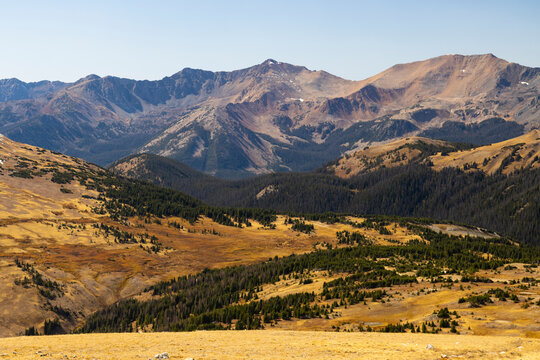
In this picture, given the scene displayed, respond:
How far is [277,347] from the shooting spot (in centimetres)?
4278

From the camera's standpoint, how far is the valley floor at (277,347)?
37.9m

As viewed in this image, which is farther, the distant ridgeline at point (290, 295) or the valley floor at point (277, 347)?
the distant ridgeline at point (290, 295)

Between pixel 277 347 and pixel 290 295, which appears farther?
pixel 290 295

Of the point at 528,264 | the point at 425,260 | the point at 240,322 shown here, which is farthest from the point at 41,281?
the point at 528,264

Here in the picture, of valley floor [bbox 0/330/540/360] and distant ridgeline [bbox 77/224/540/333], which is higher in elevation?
valley floor [bbox 0/330/540/360]

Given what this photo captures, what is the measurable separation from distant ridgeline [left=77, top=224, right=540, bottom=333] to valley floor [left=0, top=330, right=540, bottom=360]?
1264 centimetres

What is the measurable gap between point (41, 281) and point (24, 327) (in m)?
24.8

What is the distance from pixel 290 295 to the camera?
87.6 metres

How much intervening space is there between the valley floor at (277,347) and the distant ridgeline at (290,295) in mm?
12641

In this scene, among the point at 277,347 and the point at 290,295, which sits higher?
the point at 277,347

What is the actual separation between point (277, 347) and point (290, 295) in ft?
150

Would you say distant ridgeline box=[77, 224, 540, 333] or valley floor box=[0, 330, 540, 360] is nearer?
valley floor box=[0, 330, 540, 360]

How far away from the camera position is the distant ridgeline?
76062mm

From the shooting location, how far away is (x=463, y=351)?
38719mm
